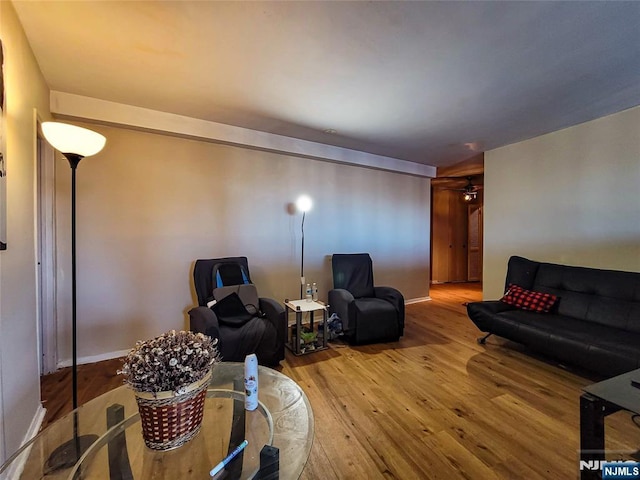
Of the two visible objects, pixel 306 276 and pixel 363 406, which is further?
pixel 306 276

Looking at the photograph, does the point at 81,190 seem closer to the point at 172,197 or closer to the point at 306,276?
the point at 172,197

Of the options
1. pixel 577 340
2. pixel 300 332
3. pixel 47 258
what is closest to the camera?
pixel 577 340

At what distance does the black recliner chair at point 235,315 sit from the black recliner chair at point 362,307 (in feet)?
2.72

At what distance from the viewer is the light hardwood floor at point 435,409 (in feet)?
4.79

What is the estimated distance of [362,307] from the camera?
117 inches

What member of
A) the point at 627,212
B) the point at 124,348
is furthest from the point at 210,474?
the point at 627,212

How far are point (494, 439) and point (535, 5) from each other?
97.2 inches

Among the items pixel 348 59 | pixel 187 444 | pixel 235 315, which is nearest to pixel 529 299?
pixel 348 59

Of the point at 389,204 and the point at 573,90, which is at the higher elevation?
the point at 573,90

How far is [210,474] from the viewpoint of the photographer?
37.5 inches

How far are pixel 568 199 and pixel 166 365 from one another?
4.17 meters

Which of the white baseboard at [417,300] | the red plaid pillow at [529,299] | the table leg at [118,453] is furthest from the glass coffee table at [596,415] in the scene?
the white baseboard at [417,300]

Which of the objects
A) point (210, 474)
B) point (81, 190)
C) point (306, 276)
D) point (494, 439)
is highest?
point (81, 190)

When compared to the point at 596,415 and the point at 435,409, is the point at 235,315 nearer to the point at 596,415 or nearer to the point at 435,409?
the point at 435,409
